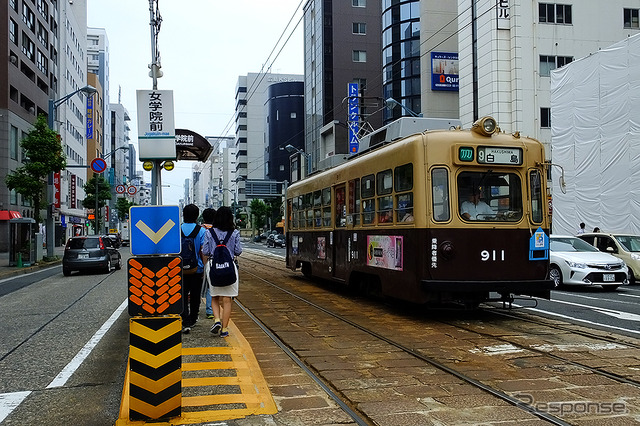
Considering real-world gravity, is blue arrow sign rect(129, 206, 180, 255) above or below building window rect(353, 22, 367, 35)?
below

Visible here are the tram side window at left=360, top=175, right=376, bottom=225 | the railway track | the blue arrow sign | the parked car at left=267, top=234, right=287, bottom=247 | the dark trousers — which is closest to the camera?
the blue arrow sign

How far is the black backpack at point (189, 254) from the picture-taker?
26.4 ft

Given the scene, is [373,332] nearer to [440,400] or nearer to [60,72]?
[440,400]

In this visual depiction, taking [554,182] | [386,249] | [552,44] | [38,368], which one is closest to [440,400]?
[38,368]

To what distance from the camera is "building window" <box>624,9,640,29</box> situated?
1426 inches

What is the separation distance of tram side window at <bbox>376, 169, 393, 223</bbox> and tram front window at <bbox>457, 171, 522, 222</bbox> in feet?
4.52

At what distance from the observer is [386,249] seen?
10.3 m

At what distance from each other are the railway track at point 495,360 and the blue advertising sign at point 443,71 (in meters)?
40.0

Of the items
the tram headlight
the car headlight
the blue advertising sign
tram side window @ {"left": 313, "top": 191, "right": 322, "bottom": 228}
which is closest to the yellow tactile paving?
the tram headlight

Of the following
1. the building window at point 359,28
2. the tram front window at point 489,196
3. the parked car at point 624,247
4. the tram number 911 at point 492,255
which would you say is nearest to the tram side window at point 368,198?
the tram front window at point 489,196

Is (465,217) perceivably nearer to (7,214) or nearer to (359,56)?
(7,214)

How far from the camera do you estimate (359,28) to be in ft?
219

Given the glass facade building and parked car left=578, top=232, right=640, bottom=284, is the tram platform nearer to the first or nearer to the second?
parked car left=578, top=232, right=640, bottom=284

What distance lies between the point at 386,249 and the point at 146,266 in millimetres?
6171
